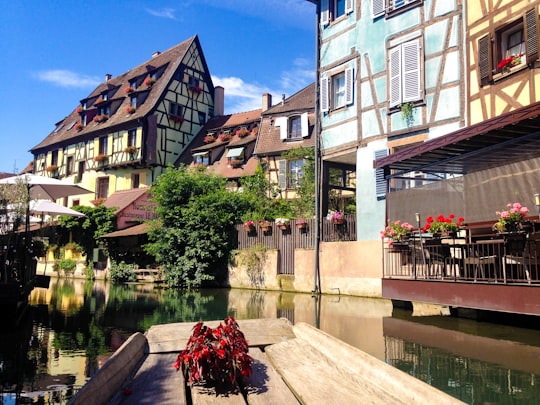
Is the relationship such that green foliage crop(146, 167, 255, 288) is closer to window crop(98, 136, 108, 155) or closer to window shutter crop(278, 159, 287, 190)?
window shutter crop(278, 159, 287, 190)

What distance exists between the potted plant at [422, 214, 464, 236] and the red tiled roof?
83.1 feet

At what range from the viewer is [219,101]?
3734 cm

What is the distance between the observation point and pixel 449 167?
11.0 meters

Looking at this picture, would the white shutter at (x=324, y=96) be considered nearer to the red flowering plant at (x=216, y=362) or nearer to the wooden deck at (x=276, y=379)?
the wooden deck at (x=276, y=379)

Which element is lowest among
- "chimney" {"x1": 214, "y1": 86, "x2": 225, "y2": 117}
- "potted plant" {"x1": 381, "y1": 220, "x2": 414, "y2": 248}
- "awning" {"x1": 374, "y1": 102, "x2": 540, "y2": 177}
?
"potted plant" {"x1": 381, "y1": 220, "x2": 414, "y2": 248}

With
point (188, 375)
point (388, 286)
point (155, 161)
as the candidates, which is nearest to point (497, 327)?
point (388, 286)

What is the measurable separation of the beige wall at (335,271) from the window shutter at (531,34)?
241 inches

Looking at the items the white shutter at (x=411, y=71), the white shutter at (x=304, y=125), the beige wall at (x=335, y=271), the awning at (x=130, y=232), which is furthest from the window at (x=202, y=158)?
the white shutter at (x=411, y=71)

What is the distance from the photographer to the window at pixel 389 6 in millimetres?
14469

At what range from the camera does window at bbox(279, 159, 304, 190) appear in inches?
997

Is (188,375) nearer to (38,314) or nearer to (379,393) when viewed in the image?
(379,393)

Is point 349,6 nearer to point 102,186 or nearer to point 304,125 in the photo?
point 304,125

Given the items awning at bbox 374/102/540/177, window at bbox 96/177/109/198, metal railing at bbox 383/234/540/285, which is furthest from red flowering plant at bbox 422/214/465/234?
window at bbox 96/177/109/198

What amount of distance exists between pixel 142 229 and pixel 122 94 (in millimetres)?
14865
